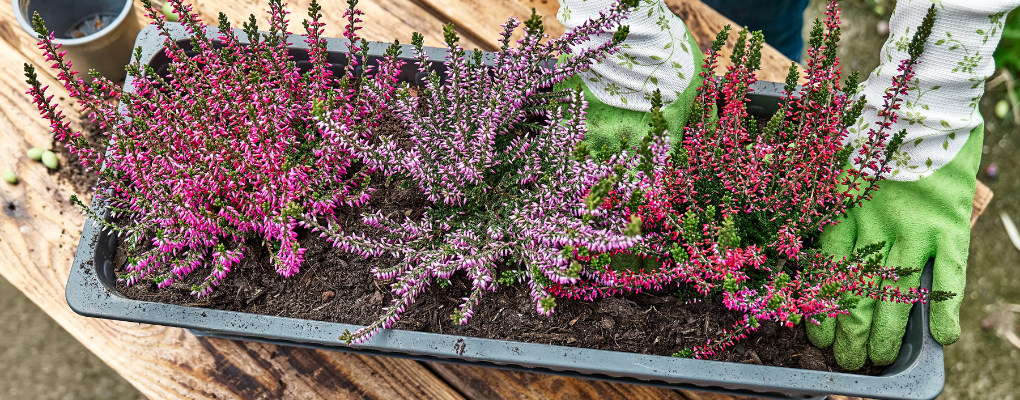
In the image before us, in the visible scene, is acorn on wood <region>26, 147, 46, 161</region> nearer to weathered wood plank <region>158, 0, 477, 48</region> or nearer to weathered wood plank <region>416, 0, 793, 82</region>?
weathered wood plank <region>158, 0, 477, 48</region>

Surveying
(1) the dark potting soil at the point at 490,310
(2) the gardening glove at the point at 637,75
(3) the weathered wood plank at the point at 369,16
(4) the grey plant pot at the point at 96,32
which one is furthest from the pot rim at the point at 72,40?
(2) the gardening glove at the point at 637,75

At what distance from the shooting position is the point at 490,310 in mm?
1154

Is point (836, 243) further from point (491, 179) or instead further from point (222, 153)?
point (222, 153)

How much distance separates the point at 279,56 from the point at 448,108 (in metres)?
0.33

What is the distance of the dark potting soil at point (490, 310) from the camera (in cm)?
113

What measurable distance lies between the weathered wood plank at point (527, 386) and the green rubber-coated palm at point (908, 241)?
0.40m

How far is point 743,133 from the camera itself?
1.08 m

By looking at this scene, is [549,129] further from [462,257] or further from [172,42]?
[172,42]

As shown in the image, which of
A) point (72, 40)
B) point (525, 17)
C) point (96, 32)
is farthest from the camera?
point (525, 17)

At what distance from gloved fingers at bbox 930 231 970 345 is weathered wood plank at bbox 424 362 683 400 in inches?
20.6

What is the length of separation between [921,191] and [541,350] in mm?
702

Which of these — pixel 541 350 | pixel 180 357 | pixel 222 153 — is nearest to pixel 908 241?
pixel 541 350

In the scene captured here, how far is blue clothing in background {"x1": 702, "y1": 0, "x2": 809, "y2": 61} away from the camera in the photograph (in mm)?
1883

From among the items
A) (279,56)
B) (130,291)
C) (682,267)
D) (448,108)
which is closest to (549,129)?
(448,108)
